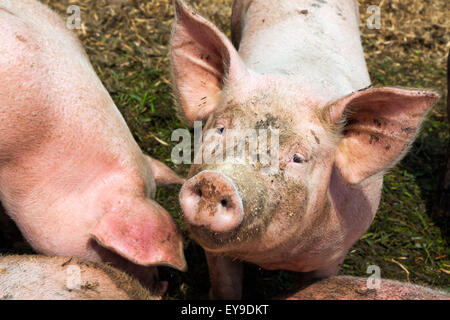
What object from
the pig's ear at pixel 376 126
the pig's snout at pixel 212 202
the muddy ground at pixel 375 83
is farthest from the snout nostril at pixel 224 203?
the muddy ground at pixel 375 83

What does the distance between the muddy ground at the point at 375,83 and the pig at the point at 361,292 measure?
91cm

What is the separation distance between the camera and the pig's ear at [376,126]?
215cm

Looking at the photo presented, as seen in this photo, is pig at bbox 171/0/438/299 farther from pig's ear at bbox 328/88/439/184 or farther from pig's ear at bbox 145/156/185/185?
pig's ear at bbox 145/156/185/185

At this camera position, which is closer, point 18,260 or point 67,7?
point 18,260

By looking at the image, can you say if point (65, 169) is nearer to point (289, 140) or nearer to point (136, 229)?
point (136, 229)

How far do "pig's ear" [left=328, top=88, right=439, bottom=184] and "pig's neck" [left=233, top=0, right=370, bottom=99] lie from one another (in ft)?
0.59

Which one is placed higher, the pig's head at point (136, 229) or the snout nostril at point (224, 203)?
the snout nostril at point (224, 203)

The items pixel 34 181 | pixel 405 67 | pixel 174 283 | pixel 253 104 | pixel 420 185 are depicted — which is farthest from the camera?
pixel 405 67

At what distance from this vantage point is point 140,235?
259 cm

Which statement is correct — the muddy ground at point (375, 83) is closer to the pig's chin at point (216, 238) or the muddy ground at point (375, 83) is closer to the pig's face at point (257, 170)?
the pig's chin at point (216, 238)

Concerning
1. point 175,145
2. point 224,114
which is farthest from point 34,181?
point 175,145

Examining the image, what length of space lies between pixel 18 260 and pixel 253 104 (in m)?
1.36

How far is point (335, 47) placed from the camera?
10.1ft

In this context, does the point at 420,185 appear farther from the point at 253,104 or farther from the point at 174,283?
the point at 253,104
